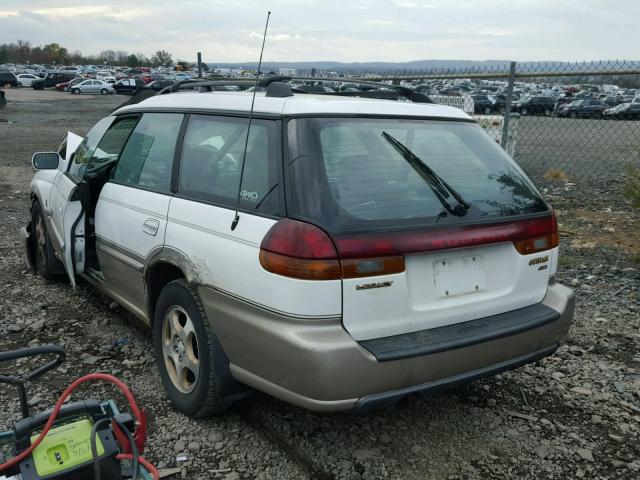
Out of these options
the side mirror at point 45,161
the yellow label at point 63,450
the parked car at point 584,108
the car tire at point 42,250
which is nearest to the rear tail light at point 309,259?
→ the yellow label at point 63,450

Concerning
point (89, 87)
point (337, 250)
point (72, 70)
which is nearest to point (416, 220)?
point (337, 250)

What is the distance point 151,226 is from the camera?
3.46m

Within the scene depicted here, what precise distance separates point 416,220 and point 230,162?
3.35 feet

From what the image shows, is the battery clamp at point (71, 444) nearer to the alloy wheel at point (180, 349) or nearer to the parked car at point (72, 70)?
the alloy wheel at point (180, 349)

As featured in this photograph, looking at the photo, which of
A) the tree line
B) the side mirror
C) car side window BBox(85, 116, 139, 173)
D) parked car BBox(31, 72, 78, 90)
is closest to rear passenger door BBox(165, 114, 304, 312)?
car side window BBox(85, 116, 139, 173)

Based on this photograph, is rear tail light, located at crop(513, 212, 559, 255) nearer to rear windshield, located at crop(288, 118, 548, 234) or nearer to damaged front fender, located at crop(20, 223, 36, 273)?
rear windshield, located at crop(288, 118, 548, 234)

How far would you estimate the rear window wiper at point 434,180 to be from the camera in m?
2.86

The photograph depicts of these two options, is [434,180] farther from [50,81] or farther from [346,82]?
[50,81]

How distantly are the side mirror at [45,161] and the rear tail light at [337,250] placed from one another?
9.98 ft

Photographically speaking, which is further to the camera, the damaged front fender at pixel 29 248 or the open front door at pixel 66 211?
the damaged front fender at pixel 29 248

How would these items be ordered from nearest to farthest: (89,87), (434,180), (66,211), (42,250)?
(434,180)
(66,211)
(42,250)
(89,87)

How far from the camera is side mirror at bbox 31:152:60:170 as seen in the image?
4794mm

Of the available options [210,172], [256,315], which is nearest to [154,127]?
[210,172]

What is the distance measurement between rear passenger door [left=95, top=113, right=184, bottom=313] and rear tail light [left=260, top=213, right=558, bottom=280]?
1.05 meters
